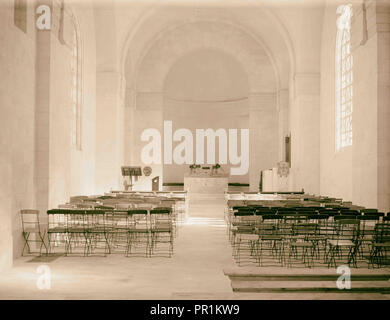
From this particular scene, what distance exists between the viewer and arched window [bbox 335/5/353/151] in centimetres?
2017

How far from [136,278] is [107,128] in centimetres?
1690

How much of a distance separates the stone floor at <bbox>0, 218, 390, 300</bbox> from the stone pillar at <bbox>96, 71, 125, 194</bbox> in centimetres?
Result: 1327

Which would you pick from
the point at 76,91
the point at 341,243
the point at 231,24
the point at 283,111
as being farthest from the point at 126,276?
the point at 231,24

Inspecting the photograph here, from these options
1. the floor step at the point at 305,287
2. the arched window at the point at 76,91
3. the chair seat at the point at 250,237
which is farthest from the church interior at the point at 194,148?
the chair seat at the point at 250,237

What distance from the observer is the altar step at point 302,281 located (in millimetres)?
7906

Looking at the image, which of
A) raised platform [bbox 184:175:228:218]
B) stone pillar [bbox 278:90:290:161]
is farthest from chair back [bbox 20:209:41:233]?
stone pillar [bbox 278:90:290:161]

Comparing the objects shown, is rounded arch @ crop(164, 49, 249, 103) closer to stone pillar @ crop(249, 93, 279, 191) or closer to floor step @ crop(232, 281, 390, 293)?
stone pillar @ crop(249, 93, 279, 191)

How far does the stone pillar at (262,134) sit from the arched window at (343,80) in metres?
10.8

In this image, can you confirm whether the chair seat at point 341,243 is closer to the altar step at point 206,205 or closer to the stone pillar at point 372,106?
the stone pillar at point 372,106

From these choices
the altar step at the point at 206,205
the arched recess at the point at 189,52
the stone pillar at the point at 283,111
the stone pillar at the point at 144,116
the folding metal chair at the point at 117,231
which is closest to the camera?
the folding metal chair at the point at 117,231

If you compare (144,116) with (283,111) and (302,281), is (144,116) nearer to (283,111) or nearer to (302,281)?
(283,111)

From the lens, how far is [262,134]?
33.0 meters

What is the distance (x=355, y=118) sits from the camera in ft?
53.2
